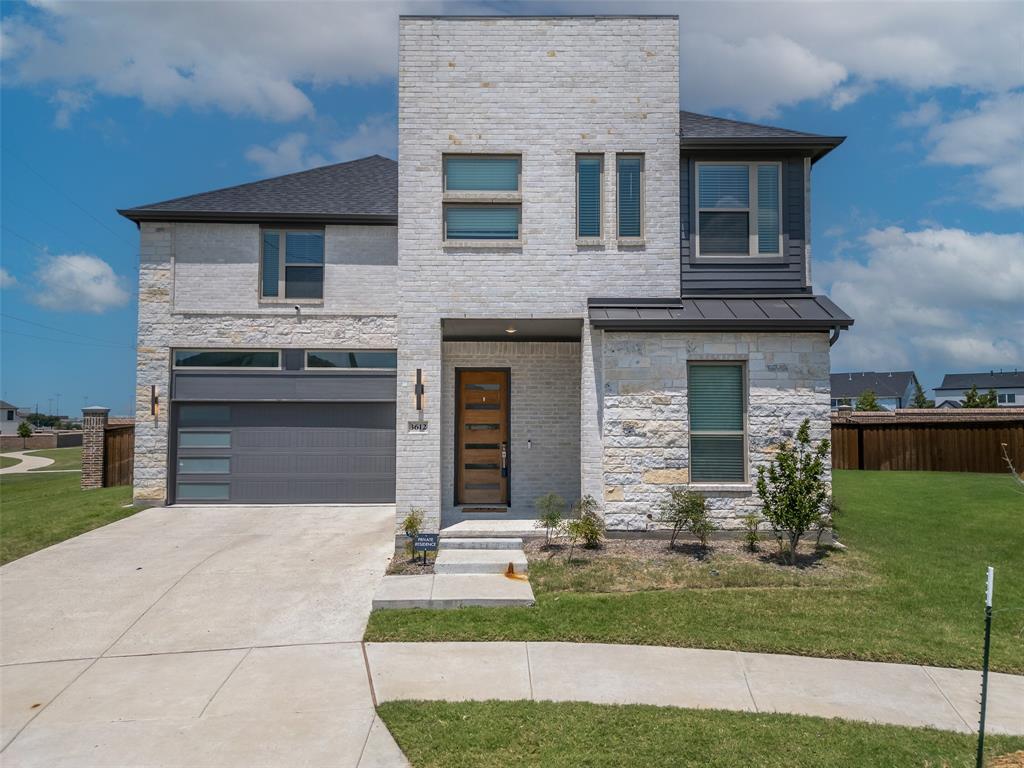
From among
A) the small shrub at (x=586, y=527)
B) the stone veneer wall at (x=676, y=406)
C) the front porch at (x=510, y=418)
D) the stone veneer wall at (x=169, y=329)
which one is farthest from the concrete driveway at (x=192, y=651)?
the stone veneer wall at (x=676, y=406)

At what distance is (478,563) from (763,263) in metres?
6.67

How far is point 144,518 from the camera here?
12.7 m

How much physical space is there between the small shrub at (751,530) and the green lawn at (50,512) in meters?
10.9

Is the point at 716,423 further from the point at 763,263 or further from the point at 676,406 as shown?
the point at 763,263

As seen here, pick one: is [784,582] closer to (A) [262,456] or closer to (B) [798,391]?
(B) [798,391]

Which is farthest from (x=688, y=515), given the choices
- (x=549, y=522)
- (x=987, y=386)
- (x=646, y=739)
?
(x=987, y=386)

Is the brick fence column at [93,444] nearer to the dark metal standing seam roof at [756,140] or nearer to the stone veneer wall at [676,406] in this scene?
the stone veneer wall at [676,406]

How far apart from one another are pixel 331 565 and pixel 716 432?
607 cm

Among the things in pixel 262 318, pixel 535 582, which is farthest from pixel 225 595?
pixel 262 318

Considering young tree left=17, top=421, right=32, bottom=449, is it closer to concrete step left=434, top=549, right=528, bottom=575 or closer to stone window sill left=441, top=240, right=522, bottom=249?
stone window sill left=441, top=240, right=522, bottom=249

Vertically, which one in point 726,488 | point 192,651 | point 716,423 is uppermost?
point 716,423

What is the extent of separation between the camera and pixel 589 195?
34.2 feet

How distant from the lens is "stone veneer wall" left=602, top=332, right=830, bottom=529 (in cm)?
974

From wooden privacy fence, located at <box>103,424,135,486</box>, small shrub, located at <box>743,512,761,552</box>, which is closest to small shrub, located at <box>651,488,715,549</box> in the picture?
small shrub, located at <box>743,512,761,552</box>
